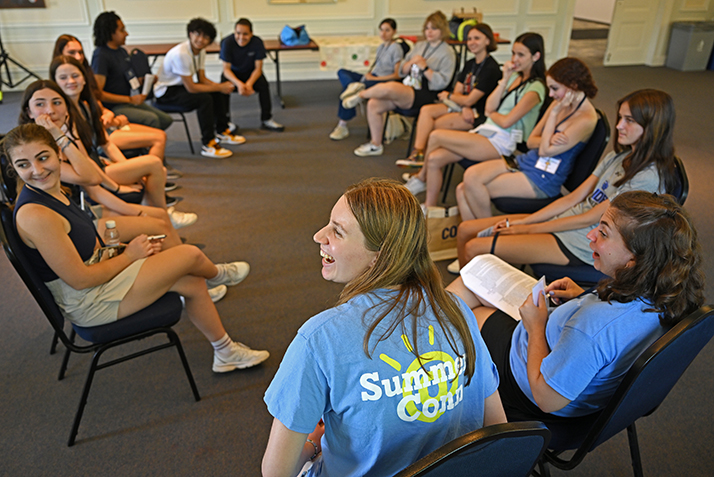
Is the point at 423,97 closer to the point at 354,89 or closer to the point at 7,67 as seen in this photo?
the point at 354,89

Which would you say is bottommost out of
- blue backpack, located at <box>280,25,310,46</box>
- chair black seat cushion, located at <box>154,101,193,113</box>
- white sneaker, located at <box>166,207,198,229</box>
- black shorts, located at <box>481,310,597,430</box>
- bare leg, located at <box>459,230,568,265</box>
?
white sneaker, located at <box>166,207,198,229</box>

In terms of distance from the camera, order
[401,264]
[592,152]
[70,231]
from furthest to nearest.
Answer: [592,152]
[70,231]
[401,264]

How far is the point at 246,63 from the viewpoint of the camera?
546 centimetres

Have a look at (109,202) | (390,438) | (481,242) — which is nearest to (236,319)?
(109,202)

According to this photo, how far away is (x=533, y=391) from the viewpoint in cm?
142

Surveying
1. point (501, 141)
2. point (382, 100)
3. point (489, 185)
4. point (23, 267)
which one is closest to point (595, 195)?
point (489, 185)

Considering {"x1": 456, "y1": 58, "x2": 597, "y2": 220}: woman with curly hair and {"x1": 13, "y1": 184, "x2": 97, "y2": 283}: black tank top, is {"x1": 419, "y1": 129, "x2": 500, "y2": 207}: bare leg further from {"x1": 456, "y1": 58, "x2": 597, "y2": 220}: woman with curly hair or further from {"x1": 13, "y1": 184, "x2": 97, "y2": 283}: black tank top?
{"x1": 13, "y1": 184, "x2": 97, "y2": 283}: black tank top

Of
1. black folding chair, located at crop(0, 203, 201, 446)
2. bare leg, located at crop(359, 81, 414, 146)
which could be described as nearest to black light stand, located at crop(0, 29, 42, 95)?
bare leg, located at crop(359, 81, 414, 146)

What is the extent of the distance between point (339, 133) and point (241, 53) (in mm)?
1298

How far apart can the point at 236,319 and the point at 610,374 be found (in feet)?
5.98

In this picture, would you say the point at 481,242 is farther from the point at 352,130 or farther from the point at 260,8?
the point at 260,8

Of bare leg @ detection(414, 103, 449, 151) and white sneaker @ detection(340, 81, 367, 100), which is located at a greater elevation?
white sneaker @ detection(340, 81, 367, 100)

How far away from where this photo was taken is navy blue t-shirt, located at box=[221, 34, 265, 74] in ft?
17.6

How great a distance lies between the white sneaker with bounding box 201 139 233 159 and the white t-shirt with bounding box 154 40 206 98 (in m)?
0.59
